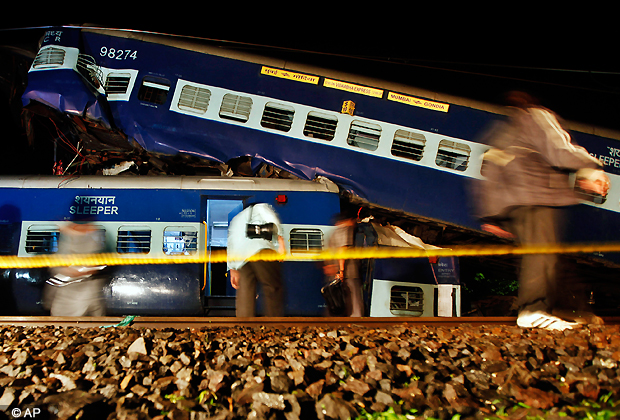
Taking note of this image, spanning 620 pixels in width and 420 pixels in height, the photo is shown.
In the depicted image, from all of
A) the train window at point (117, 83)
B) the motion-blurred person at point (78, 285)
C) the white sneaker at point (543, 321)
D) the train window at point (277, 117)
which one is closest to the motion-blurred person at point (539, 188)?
the white sneaker at point (543, 321)

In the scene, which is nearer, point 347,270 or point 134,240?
point 347,270

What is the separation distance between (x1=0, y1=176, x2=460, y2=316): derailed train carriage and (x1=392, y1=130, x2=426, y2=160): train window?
5.31ft

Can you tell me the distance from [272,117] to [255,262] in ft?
11.9

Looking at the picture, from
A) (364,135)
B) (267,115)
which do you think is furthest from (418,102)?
(267,115)

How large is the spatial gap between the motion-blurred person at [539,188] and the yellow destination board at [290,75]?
4.57 meters

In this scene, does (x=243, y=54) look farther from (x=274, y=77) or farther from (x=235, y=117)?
(x=235, y=117)

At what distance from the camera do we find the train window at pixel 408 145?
21.6 feet

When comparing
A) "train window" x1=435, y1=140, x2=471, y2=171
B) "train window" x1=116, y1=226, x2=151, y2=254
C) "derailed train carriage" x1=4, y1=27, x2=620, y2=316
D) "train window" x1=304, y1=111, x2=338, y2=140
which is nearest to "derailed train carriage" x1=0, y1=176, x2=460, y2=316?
"train window" x1=116, y1=226, x2=151, y2=254

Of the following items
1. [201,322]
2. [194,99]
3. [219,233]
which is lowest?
[201,322]

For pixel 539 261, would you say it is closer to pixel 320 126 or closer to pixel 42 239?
pixel 320 126

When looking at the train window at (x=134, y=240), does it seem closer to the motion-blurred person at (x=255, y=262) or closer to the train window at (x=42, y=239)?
the train window at (x=42, y=239)

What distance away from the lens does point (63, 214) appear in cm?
591

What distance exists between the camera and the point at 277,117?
6.80 m

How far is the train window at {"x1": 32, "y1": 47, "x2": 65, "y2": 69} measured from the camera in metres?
6.84
